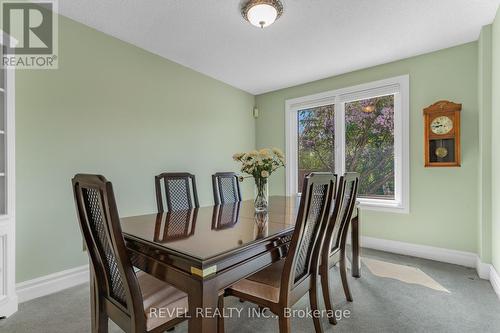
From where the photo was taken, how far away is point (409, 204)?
10.1 feet

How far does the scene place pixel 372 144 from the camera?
11.2ft

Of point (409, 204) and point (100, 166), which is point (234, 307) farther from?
point (409, 204)

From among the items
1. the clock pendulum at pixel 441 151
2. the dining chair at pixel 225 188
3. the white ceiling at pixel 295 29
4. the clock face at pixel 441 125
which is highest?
the white ceiling at pixel 295 29

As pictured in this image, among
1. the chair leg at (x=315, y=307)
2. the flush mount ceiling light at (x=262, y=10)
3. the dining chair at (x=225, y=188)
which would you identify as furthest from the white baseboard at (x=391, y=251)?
the flush mount ceiling light at (x=262, y=10)

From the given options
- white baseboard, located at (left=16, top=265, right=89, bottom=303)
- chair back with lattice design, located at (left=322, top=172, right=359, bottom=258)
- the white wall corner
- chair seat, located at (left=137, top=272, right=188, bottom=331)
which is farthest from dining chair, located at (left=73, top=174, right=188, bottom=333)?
the white wall corner

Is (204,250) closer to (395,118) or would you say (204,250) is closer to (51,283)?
(51,283)

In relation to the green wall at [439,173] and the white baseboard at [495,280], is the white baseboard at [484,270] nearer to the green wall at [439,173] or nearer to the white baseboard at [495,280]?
the white baseboard at [495,280]

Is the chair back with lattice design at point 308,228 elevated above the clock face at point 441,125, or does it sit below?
below

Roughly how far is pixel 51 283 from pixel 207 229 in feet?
5.89

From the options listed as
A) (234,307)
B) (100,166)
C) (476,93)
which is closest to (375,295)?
(234,307)

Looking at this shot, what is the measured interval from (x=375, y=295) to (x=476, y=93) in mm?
2358

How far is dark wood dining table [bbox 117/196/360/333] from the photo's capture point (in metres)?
0.97

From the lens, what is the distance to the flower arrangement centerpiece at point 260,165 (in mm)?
1994

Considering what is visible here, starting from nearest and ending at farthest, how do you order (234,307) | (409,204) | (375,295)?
(234,307) → (375,295) → (409,204)
